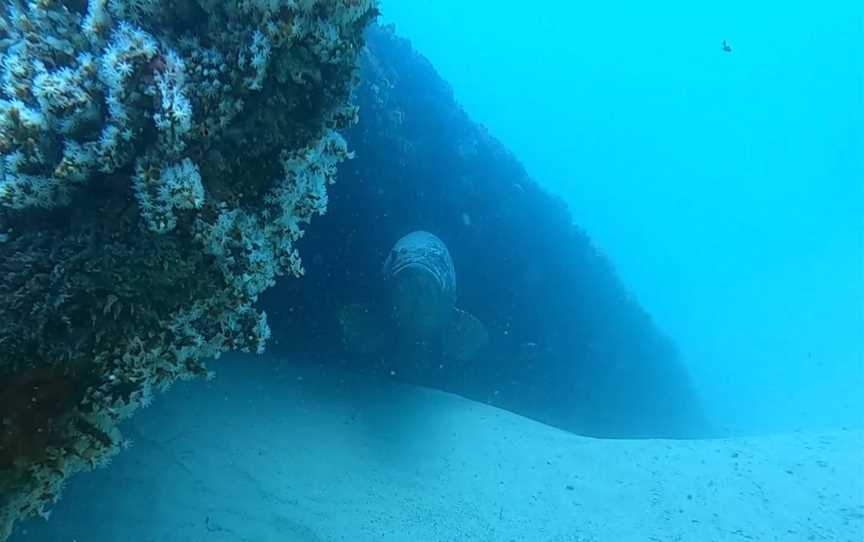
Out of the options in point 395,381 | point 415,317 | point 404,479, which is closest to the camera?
point 404,479

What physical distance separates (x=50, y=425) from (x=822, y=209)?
3247 inches

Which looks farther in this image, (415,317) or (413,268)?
(415,317)

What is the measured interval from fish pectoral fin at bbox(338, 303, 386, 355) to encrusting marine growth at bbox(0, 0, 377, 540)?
4.10m

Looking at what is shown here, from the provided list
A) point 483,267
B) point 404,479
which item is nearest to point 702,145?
point 483,267

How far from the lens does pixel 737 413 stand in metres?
24.7

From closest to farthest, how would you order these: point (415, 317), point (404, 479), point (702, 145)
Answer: point (404, 479) < point (415, 317) < point (702, 145)

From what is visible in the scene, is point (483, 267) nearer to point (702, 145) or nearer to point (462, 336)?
point (462, 336)

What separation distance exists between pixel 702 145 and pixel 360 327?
9786 centimetres

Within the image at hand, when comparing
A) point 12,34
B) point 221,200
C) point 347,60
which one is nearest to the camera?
point 12,34

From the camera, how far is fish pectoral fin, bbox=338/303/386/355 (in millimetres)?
6676

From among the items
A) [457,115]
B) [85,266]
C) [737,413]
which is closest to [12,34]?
[85,266]

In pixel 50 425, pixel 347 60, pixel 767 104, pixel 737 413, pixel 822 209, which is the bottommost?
pixel 50 425

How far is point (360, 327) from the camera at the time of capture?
264 inches

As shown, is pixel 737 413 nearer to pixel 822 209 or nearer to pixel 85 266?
pixel 85 266
